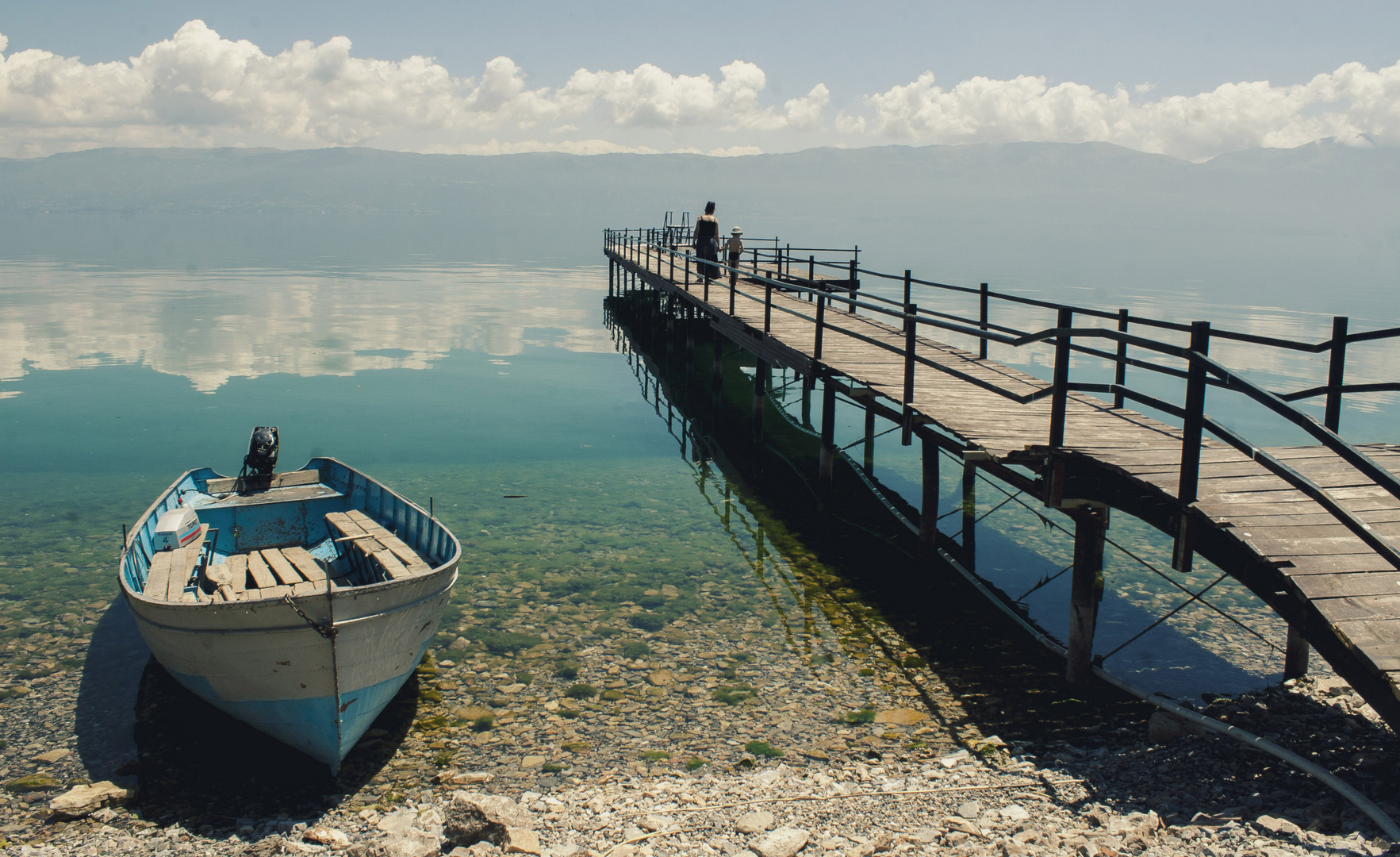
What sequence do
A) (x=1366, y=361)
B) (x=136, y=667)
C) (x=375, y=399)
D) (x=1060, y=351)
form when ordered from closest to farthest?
(x=1060, y=351) → (x=136, y=667) → (x=375, y=399) → (x=1366, y=361)

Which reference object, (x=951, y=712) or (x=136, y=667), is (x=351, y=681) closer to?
(x=136, y=667)

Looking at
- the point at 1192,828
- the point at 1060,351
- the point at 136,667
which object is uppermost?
the point at 1060,351

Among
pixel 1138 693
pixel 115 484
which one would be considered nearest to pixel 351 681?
pixel 1138 693

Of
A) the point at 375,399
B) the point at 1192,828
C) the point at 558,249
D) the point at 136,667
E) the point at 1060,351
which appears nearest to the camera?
the point at 1192,828

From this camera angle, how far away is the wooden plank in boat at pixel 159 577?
791 centimetres

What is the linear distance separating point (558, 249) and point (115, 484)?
308 ft

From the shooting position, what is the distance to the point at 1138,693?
8.28 m

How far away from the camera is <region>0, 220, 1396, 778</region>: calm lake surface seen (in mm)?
10570

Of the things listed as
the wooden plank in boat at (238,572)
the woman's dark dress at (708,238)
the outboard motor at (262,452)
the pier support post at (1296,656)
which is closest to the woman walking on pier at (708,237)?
the woman's dark dress at (708,238)

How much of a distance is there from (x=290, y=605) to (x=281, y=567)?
117 inches

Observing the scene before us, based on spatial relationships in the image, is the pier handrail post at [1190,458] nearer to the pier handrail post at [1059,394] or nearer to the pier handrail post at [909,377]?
the pier handrail post at [1059,394]

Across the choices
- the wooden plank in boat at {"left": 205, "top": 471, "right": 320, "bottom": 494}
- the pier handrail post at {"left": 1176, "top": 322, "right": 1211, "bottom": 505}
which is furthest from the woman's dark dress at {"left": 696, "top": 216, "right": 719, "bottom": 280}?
the pier handrail post at {"left": 1176, "top": 322, "right": 1211, "bottom": 505}

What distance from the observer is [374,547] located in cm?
889

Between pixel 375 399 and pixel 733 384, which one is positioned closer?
pixel 375 399
